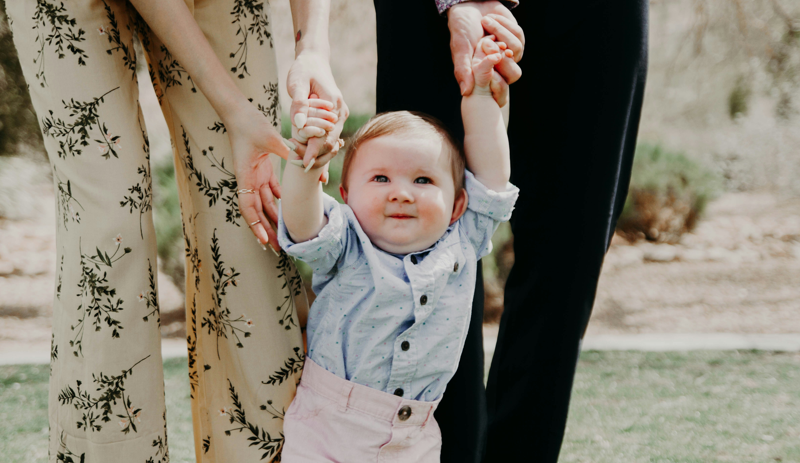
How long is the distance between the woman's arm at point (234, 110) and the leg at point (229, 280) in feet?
0.12

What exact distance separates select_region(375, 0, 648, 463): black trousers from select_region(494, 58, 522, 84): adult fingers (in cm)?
14

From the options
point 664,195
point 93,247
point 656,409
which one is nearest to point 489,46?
point 93,247

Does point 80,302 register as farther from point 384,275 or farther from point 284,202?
point 384,275

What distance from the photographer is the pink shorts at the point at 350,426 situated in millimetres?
1131

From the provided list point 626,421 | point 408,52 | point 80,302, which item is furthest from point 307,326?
point 626,421

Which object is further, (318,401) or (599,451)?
(599,451)

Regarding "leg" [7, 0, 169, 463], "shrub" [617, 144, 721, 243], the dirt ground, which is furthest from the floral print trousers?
"shrub" [617, 144, 721, 243]

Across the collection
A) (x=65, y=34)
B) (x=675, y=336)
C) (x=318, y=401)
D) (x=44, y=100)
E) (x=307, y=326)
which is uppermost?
(x=65, y=34)

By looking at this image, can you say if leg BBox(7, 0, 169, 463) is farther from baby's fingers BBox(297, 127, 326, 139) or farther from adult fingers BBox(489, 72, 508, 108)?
adult fingers BBox(489, 72, 508, 108)

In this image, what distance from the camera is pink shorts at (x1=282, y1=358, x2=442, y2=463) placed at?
1131mm

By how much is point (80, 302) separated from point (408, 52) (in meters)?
0.70

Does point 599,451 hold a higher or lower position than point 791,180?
lower

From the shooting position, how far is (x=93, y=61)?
106 cm

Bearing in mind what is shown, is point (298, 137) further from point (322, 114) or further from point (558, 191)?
point (558, 191)
